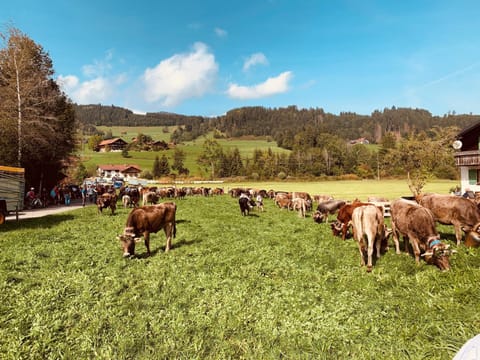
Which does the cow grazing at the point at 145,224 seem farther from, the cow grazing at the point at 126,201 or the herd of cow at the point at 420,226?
the cow grazing at the point at 126,201

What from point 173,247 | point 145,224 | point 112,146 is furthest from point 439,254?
point 112,146

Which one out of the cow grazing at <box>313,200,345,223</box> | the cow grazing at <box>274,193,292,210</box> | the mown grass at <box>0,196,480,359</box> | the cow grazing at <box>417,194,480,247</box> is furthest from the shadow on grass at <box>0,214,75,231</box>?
the cow grazing at <box>417,194,480,247</box>

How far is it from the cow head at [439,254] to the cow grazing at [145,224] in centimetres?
828

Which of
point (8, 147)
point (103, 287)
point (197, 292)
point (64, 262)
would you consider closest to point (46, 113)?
point (8, 147)

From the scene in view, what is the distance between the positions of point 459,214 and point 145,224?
11209mm

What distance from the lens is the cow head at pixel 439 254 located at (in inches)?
286

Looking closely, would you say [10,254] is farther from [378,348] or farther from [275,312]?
[378,348]

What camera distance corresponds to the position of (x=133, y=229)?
9789 mm

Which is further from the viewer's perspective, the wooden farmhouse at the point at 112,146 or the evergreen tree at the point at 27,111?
the wooden farmhouse at the point at 112,146

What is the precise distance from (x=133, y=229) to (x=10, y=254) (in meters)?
4.46

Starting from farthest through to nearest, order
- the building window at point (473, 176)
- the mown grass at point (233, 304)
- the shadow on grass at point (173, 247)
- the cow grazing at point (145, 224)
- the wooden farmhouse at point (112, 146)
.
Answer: the wooden farmhouse at point (112, 146) < the building window at point (473, 176) < the shadow on grass at point (173, 247) < the cow grazing at point (145, 224) < the mown grass at point (233, 304)

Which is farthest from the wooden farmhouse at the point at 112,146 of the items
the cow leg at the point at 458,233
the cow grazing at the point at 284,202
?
the cow leg at the point at 458,233

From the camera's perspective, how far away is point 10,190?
1586 cm

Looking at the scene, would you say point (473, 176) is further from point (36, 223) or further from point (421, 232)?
point (36, 223)
